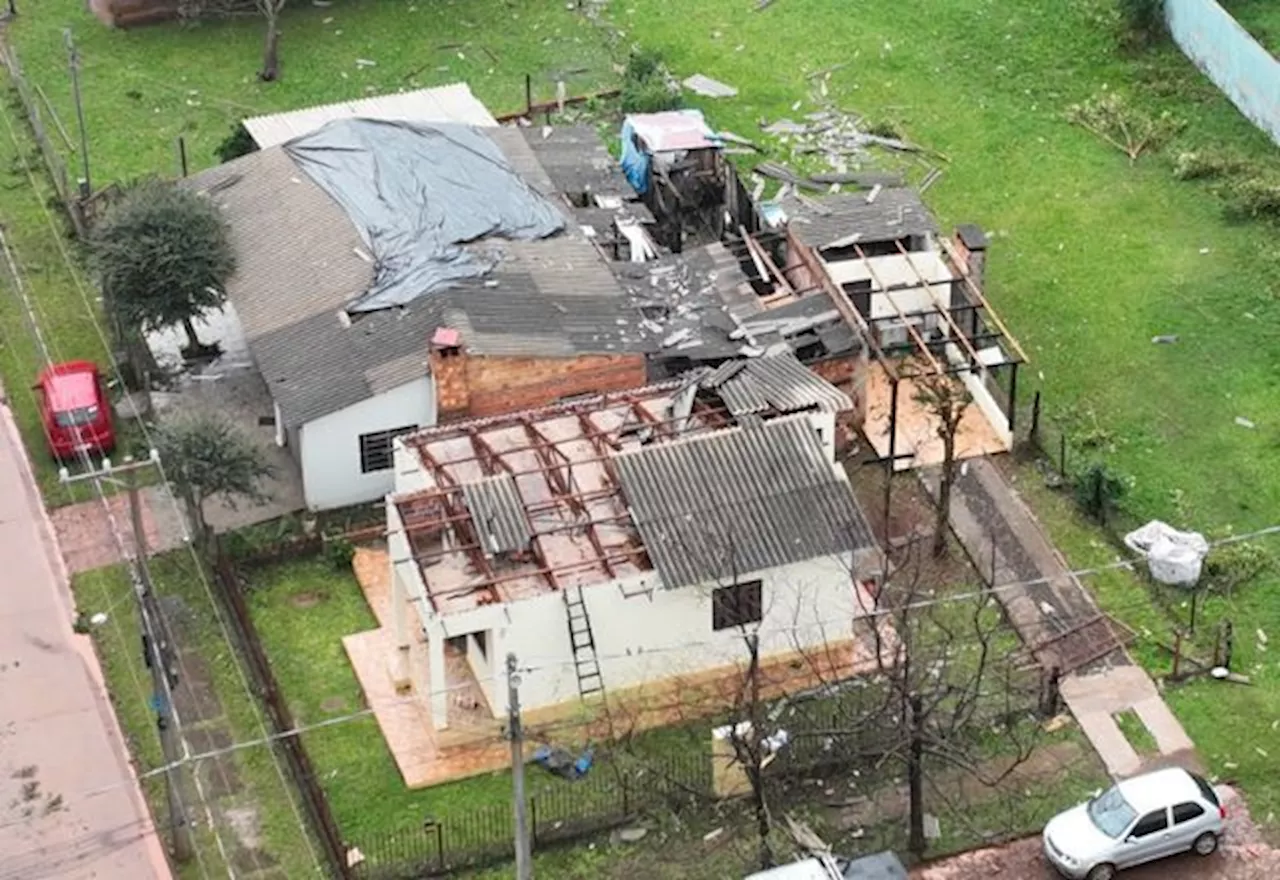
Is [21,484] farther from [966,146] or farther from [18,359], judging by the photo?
[966,146]

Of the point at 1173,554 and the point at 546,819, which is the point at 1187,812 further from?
A: the point at 546,819

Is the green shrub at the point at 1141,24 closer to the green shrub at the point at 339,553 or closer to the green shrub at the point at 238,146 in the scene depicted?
the green shrub at the point at 238,146

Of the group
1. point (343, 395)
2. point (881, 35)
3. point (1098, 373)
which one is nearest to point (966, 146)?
point (881, 35)

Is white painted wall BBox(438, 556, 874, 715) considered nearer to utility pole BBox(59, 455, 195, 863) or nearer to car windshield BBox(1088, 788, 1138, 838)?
utility pole BBox(59, 455, 195, 863)

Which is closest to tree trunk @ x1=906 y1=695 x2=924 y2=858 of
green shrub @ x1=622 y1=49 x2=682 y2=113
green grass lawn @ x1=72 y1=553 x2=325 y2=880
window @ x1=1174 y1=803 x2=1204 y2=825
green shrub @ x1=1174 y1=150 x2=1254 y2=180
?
window @ x1=1174 y1=803 x2=1204 y2=825

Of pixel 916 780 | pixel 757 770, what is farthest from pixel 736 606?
pixel 916 780

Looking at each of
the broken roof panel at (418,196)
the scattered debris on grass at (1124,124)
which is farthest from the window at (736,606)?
the scattered debris on grass at (1124,124)

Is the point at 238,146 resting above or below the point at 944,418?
above
